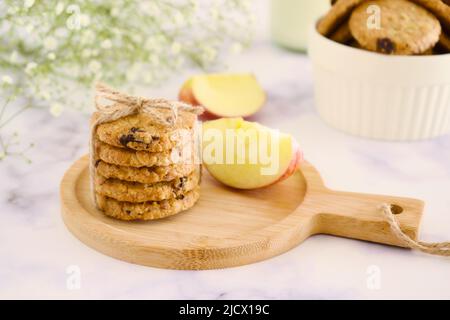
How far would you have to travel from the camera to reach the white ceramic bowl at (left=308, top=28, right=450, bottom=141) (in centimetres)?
154

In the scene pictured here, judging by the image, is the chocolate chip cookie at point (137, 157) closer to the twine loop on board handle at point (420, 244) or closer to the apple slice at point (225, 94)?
the twine loop on board handle at point (420, 244)

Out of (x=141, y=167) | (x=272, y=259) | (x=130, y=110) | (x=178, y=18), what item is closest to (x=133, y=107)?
(x=130, y=110)

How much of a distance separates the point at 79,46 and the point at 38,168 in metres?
0.41

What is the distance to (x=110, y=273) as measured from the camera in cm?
114

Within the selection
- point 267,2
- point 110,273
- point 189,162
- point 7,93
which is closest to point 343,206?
point 189,162

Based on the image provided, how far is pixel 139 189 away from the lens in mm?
1220

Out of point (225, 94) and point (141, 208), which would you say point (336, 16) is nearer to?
point (225, 94)

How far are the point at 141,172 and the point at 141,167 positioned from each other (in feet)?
0.04

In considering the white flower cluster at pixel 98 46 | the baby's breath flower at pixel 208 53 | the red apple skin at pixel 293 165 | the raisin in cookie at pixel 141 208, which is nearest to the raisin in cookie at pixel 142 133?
the raisin in cookie at pixel 141 208

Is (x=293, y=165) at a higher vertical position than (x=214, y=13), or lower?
lower

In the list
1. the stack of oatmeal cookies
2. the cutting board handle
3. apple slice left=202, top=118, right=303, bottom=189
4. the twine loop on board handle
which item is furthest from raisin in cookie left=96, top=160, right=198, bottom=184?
the twine loop on board handle

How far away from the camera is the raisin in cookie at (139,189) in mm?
1220

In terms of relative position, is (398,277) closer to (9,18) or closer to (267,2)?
(9,18)

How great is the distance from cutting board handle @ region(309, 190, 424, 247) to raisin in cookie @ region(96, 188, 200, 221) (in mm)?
258
